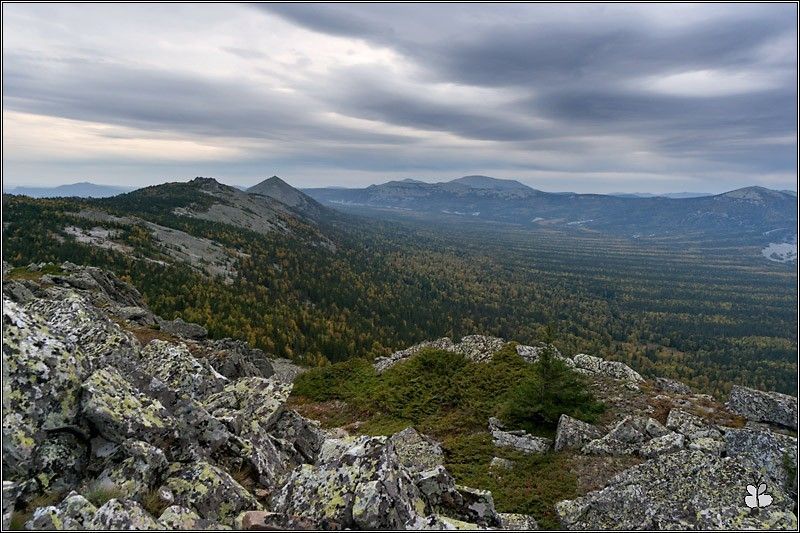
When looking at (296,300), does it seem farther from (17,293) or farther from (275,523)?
(275,523)

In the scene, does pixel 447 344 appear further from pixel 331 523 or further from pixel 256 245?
pixel 256 245

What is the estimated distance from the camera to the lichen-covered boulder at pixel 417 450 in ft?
73.0

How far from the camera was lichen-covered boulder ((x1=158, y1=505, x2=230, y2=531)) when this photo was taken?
9.16 metres

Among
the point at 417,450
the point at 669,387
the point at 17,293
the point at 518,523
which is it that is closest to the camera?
the point at 518,523

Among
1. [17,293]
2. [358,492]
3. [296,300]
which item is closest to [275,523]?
[358,492]

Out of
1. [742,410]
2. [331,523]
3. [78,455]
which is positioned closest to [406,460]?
[331,523]

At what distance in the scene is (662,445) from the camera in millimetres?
20016

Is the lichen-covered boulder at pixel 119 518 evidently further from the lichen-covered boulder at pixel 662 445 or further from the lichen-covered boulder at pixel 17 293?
the lichen-covered boulder at pixel 17 293

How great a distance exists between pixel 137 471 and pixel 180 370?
30.2ft

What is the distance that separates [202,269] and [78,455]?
105m

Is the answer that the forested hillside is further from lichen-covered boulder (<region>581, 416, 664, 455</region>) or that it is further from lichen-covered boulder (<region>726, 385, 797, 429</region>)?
lichen-covered boulder (<region>726, 385, 797, 429</region>)

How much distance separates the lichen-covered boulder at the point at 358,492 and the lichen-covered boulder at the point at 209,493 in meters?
0.94

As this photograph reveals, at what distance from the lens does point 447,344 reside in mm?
43188
